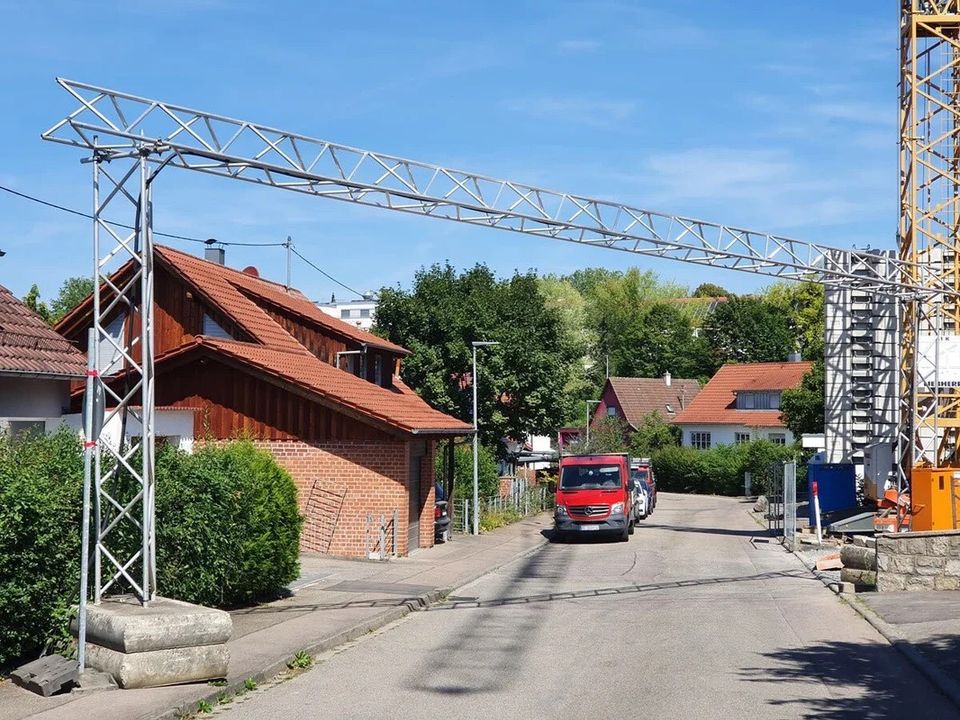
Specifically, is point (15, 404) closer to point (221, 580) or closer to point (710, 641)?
point (221, 580)

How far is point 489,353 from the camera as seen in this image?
152 feet

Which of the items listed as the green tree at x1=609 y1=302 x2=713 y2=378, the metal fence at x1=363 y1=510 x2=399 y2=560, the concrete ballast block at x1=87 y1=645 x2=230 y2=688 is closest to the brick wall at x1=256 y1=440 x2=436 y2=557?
the metal fence at x1=363 y1=510 x2=399 y2=560

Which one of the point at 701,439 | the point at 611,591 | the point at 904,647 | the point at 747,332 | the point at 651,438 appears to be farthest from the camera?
the point at 747,332

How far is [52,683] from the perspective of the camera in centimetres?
1172

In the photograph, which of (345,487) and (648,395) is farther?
(648,395)

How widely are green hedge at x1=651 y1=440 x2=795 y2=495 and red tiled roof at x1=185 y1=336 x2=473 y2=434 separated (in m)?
33.8

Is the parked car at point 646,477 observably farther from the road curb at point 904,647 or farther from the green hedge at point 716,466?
the road curb at point 904,647

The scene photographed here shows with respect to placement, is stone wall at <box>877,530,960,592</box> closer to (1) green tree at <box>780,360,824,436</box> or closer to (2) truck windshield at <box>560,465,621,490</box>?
(2) truck windshield at <box>560,465,621,490</box>

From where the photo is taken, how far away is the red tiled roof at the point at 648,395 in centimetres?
8092

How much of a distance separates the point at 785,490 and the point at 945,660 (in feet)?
61.1

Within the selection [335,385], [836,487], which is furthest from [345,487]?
[836,487]

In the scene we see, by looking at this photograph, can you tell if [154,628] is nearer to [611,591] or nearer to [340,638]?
[340,638]

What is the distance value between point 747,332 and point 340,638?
85646mm

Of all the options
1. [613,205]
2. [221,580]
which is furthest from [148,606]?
[613,205]
